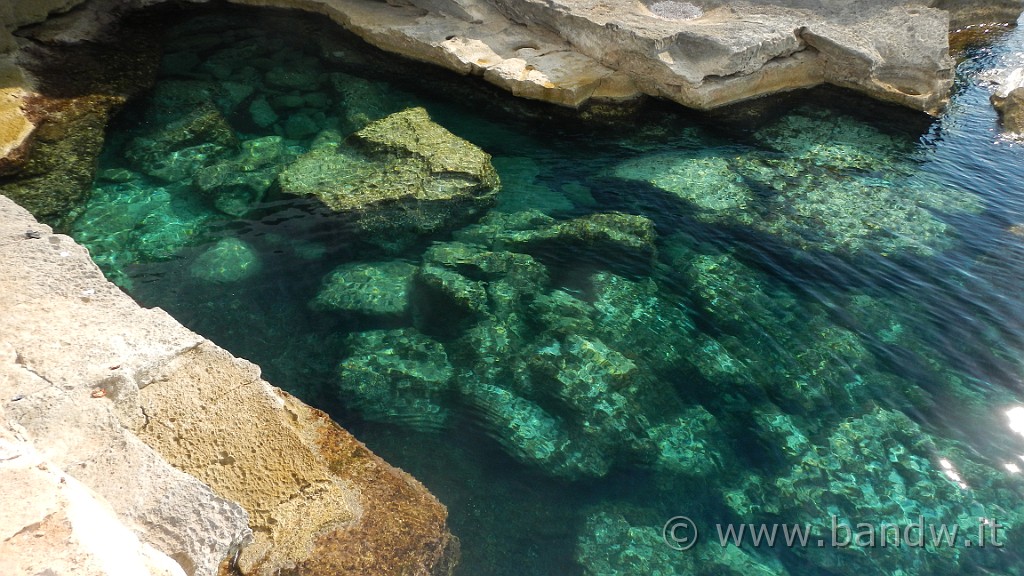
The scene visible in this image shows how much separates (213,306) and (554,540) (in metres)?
3.87

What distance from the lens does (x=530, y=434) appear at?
5.21m

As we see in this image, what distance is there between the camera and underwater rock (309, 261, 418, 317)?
245 inches

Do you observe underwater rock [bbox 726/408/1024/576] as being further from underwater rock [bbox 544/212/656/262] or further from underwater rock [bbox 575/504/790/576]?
underwater rock [bbox 544/212/656/262]

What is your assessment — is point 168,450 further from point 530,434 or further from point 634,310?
point 634,310

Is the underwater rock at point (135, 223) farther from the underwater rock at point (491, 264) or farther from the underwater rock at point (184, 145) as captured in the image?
the underwater rock at point (491, 264)

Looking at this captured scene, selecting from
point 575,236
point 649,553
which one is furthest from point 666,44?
point 649,553

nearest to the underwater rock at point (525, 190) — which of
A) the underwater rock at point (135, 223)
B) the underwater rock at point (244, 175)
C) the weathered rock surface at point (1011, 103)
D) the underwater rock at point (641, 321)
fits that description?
the underwater rock at point (641, 321)

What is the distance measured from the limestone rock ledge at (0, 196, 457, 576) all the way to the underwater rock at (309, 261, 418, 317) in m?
1.58

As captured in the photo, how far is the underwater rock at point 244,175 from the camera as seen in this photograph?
7348mm

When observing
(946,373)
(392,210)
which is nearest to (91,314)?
(392,210)

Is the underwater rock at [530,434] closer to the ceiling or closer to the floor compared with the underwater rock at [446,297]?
closer to the floor

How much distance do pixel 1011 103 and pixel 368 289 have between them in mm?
10421

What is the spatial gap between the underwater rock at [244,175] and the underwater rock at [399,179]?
413 mm

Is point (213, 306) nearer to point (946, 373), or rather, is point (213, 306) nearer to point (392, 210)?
point (392, 210)
